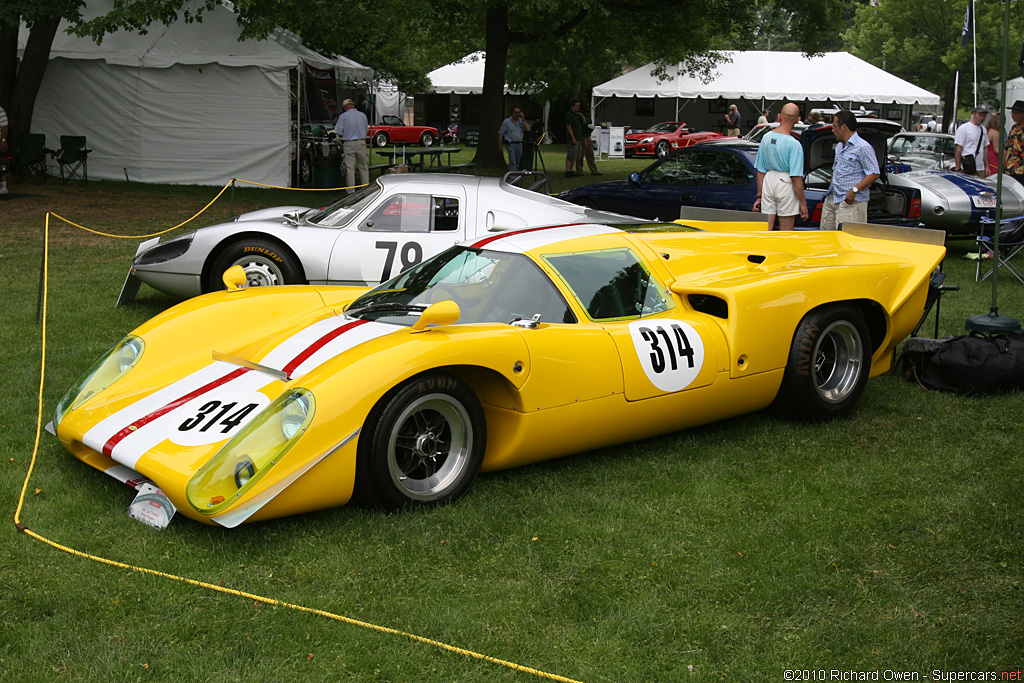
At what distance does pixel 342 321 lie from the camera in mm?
4645

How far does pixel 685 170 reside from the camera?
1143 centimetres

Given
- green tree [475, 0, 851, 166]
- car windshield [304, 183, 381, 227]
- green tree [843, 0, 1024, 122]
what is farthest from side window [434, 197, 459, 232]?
green tree [843, 0, 1024, 122]

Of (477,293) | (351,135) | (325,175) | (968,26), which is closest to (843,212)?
(477,293)

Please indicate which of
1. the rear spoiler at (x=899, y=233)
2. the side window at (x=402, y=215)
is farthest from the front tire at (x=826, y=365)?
the side window at (x=402, y=215)

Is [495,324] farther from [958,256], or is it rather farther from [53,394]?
[958,256]

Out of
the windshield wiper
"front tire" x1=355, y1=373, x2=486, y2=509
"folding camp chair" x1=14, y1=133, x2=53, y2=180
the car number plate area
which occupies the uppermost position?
"folding camp chair" x1=14, y1=133, x2=53, y2=180

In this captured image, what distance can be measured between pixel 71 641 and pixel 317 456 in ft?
3.50

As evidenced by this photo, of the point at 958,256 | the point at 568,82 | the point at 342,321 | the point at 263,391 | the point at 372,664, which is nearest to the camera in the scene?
the point at 372,664

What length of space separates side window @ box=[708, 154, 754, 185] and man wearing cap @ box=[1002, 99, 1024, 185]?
140 inches

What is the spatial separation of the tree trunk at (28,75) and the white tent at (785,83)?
19597mm

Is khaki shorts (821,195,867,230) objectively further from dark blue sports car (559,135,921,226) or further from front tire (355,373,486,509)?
front tire (355,373,486,509)

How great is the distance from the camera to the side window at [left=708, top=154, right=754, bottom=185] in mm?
Answer: 10820

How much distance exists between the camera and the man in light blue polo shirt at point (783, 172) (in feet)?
28.2

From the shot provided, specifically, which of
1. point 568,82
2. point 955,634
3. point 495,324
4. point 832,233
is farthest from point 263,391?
Result: point 568,82
